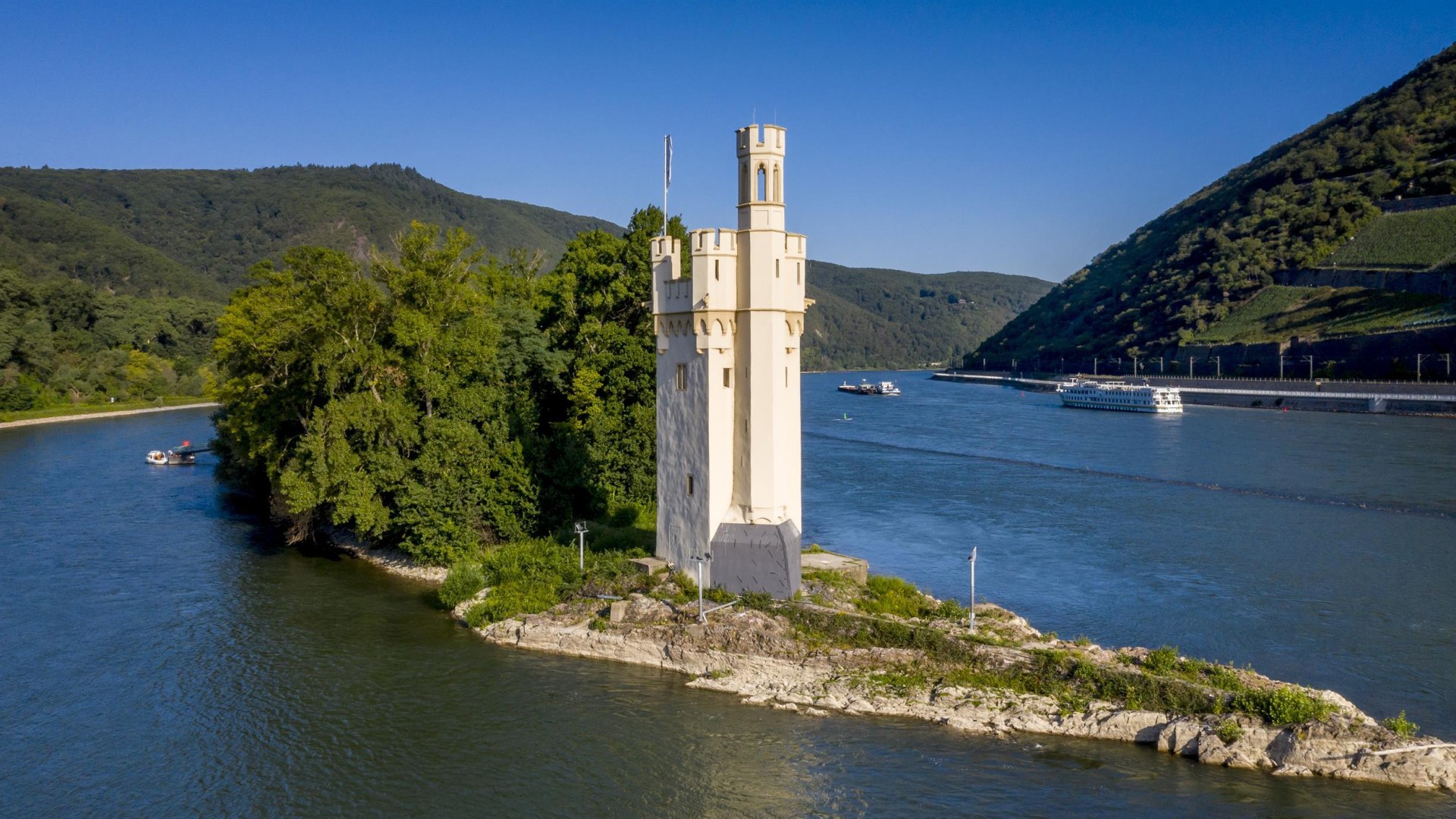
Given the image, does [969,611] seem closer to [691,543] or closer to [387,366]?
[691,543]

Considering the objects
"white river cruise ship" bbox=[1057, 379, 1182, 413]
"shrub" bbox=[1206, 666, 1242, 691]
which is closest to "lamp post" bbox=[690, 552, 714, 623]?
"shrub" bbox=[1206, 666, 1242, 691]

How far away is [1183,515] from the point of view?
1939 inches

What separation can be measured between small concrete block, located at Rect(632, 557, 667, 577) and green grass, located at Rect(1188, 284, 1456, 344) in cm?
11436

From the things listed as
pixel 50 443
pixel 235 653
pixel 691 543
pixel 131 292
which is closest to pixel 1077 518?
pixel 691 543

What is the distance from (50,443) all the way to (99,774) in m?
75.8

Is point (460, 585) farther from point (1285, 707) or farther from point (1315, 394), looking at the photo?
point (1315, 394)

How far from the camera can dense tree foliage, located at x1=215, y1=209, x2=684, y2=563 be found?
3656cm

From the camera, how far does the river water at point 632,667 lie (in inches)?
778

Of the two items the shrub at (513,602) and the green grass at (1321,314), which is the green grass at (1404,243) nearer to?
the green grass at (1321,314)

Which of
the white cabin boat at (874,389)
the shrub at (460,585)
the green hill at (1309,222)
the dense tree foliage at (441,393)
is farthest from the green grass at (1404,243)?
the shrub at (460,585)

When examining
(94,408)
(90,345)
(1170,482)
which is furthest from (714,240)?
(90,345)

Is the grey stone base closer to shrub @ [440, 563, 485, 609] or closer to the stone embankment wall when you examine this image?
shrub @ [440, 563, 485, 609]

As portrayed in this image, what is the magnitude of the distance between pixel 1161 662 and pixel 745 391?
1235 cm

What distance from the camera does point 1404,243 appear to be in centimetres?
13112
